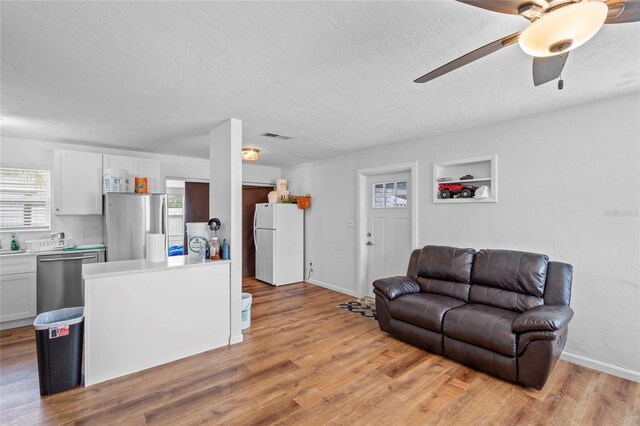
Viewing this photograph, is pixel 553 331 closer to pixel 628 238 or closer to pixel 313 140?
pixel 628 238

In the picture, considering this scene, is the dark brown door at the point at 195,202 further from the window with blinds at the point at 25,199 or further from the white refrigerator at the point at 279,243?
the window with blinds at the point at 25,199

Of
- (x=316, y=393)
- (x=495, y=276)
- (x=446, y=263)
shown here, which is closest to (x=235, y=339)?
(x=316, y=393)

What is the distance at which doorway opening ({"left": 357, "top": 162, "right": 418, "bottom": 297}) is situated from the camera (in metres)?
4.29

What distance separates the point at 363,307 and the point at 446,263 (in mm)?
1487

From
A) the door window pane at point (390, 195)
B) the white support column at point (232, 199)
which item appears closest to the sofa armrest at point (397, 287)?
the door window pane at point (390, 195)

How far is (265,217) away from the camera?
5777 mm

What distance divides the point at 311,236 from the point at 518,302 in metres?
3.69

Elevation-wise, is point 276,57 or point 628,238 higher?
point 276,57

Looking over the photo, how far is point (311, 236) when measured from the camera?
587cm

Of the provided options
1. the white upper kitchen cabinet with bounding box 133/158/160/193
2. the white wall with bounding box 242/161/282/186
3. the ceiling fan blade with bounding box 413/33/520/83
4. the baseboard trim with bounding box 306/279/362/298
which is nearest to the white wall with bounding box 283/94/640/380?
the baseboard trim with bounding box 306/279/362/298

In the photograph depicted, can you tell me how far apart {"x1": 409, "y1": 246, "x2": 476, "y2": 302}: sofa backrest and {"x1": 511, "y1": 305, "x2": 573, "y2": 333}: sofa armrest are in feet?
2.49

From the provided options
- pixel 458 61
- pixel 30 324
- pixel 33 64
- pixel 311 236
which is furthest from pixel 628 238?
pixel 30 324

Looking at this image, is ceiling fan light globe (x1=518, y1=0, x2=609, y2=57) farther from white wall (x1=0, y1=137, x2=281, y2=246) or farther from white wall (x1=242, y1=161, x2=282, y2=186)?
white wall (x1=242, y1=161, x2=282, y2=186)

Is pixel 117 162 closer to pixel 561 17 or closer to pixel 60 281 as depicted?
pixel 60 281
